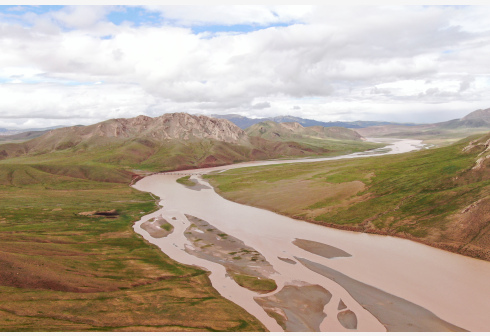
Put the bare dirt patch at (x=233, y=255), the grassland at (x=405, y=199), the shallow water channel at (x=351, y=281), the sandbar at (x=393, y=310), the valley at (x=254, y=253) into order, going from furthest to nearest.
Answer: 1. the grassland at (x=405, y=199)
2. the bare dirt patch at (x=233, y=255)
3. the shallow water channel at (x=351, y=281)
4. the valley at (x=254, y=253)
5. the sandbar at (x=393, y=310)

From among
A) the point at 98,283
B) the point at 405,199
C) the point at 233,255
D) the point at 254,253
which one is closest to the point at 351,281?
the point at 254,253

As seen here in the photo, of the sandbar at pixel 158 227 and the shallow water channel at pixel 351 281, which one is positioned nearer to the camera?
the shallow water channel at pixel 351 281

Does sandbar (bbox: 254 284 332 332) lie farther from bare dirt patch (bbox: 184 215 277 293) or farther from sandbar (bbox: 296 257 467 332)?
sandbar (bbox: 296 257 467 332)

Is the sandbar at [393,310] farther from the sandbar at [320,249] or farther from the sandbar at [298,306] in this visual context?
the sandbar at [320,249]

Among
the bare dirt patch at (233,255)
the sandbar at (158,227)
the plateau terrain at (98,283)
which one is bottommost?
the bare dirt patch at (233,255)

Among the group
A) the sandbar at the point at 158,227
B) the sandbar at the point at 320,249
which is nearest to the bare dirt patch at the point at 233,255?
the sandbar at the point at 158,227

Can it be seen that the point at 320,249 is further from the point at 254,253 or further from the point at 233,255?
the point at 233,255

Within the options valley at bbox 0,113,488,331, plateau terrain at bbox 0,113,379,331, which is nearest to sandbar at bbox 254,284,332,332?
valley at bbox 0,113,488,331

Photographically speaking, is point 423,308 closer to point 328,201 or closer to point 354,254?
point 354,254

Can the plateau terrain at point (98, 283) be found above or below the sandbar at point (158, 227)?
above
